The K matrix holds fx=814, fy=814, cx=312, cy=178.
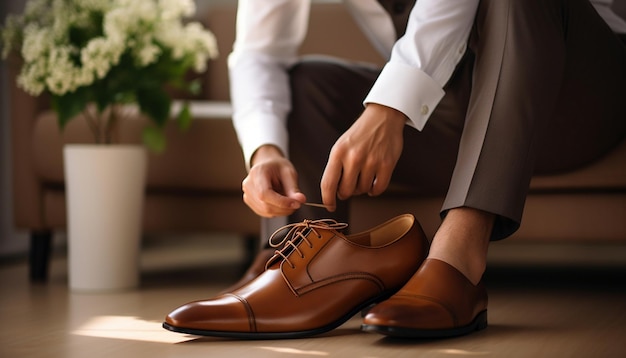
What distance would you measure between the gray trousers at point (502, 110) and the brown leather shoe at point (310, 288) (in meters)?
0.11

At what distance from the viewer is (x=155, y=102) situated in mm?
1750

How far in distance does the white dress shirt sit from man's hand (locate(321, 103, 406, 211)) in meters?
0.02

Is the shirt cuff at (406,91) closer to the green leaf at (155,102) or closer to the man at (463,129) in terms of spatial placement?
the man at (463,129)

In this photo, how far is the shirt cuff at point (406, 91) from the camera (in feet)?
3.43

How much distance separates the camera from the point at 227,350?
986 mm

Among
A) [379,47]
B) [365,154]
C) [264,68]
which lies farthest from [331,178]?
[379,47]

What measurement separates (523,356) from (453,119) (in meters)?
0.52

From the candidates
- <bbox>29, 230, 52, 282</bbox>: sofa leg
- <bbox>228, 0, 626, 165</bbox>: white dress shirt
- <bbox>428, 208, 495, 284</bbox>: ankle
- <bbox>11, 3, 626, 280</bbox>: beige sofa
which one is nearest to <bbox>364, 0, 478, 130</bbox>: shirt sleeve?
<bbox>228, 0, 626, 165</bbox>: white dress shirt

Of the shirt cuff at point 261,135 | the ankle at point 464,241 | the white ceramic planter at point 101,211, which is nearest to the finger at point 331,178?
the ankle at point 464,241

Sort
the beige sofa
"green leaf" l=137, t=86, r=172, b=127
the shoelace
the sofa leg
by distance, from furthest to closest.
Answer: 1. the sofa leg
2. "green leaf" l=137, t=86, r=172, b=127
3. the beige sofa
4. the shoelace

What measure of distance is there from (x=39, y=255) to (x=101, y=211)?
33 centimetres

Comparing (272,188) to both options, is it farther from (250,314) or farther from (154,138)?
(154,138)

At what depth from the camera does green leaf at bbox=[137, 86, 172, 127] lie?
175cm

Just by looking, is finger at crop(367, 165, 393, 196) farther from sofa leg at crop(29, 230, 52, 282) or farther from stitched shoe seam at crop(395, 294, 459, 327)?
sofa leg at crop(29, 230, 52, 282)
